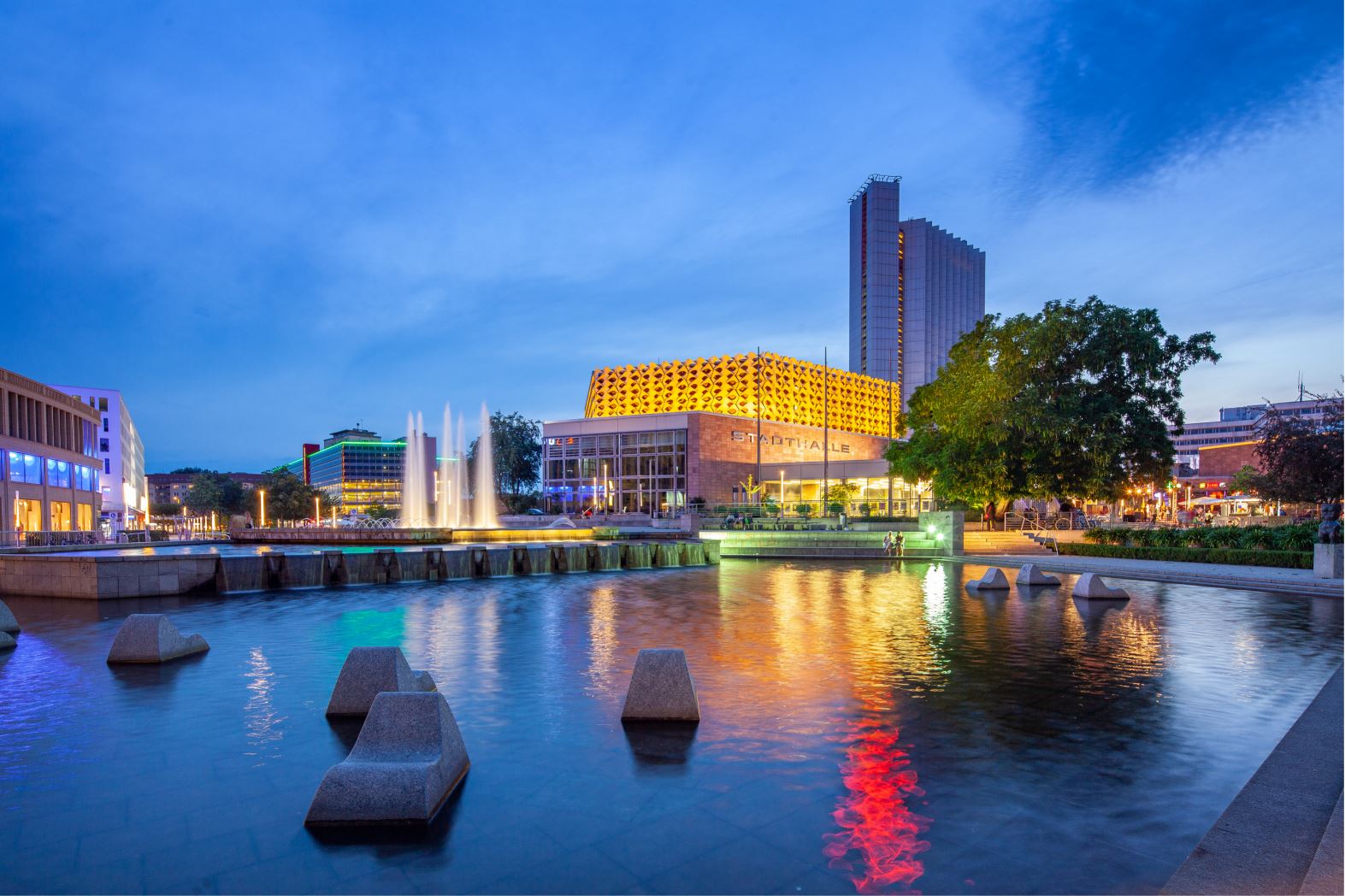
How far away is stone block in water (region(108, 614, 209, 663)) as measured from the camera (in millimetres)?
11711

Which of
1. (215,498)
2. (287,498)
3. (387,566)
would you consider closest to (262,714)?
(387,566)

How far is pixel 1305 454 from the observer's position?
3644 centimetres

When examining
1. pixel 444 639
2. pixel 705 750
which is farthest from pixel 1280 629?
pixel 444 639

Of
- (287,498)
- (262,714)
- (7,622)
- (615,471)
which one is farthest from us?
(615,471)

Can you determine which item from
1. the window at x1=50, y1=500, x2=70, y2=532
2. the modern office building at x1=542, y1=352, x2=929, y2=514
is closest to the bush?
the modern office building at x1=542, y1=352, x2=929, y2=514

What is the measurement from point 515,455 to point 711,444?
2800cm

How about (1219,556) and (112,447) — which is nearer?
(1219,556)

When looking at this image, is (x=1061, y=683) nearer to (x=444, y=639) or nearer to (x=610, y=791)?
(x=610, y=791)

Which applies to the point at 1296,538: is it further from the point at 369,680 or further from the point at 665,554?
the point at 369,680

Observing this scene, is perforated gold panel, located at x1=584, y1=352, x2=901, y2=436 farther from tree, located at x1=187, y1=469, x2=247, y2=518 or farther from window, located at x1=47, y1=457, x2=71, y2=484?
window, located at x1=47, y1=457, x2=71, y2=484

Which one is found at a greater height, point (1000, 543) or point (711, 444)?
point (711, 444)

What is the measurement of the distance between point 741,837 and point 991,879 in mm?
1656

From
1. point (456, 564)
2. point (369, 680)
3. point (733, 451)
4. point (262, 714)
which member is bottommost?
point (456, 564)

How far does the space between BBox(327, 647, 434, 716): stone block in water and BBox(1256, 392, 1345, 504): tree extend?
1626 inches
